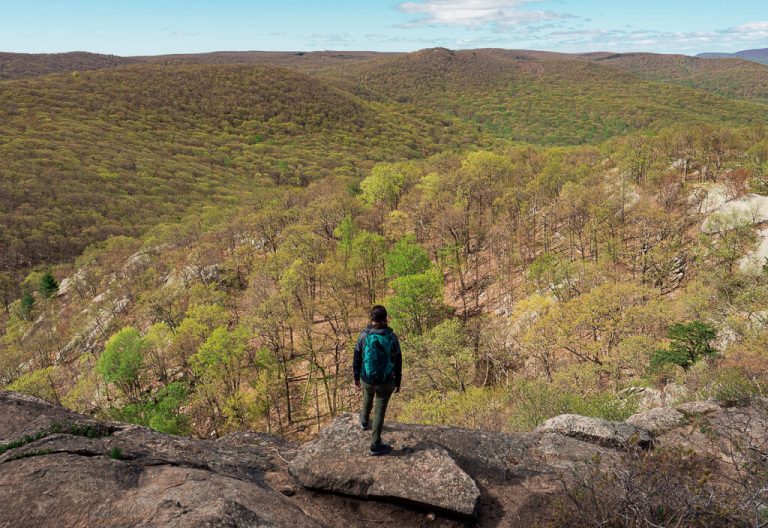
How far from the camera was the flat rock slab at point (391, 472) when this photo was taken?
8.88 meters

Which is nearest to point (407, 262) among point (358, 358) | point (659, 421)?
point (659, 421)

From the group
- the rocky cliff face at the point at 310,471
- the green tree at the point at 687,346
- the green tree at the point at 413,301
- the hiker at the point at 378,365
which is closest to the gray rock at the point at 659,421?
the rocky cliff face at the point at 310,471

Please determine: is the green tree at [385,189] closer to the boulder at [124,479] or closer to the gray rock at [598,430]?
the gray rock at [598,430]

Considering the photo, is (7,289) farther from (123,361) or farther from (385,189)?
(385,189)

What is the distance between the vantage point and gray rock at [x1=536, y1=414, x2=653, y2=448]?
39.7 feet

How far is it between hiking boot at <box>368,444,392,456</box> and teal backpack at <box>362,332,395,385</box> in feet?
5.02

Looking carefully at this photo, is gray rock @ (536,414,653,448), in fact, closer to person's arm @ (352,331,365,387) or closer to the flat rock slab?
the flat rock slab

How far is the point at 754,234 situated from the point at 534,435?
3738 cm

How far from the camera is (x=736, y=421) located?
38.1ft

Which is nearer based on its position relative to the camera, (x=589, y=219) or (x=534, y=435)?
(x=534, y=435)

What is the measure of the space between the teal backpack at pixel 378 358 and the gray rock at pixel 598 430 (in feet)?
21.2

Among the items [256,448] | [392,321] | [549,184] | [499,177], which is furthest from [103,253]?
[256,448]

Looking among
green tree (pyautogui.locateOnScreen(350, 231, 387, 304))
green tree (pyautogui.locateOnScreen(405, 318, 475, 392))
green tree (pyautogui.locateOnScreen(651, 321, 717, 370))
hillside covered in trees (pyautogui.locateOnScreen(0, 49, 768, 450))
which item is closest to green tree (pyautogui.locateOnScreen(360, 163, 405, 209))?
hillside covered in trees (pyautogui.locateOnScreen(0, 49, 768, 450))

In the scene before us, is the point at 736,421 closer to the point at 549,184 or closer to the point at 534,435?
the point at 534,435
